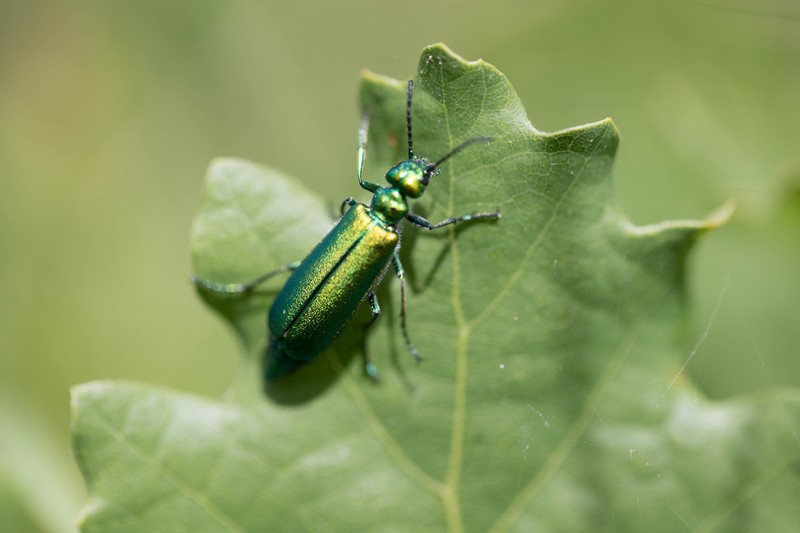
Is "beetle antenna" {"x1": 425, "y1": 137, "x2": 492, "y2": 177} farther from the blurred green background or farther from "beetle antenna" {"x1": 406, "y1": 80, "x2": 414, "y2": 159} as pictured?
the blurred green background

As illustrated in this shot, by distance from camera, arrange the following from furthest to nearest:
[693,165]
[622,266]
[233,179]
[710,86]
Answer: [710,86]
[693,165]
[233,179]
[622,266]

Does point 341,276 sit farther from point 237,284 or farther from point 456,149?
point 456,149

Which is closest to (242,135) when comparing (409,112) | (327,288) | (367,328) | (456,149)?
(327,288)

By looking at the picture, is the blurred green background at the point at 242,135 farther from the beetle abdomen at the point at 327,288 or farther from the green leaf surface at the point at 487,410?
the beetle abdomen at the point at 327,288

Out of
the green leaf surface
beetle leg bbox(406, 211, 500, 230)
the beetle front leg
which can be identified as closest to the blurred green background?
the green leaf surface

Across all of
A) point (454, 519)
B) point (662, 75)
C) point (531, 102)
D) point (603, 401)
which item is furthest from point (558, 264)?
point (662, 75)

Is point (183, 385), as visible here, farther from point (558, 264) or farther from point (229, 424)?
point (558, 264)
